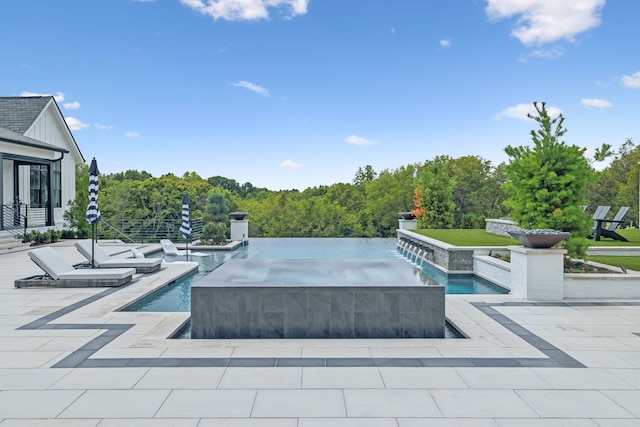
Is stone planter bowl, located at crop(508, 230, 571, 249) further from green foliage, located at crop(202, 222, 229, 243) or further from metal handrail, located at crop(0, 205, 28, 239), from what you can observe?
metal handrail, located at crop(0, 205, 28, 239)

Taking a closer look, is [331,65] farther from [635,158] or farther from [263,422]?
[635,158]

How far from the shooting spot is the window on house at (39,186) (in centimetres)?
2125

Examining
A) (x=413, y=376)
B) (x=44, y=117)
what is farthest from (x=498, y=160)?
(x=413, y=376)

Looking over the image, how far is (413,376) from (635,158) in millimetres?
37779

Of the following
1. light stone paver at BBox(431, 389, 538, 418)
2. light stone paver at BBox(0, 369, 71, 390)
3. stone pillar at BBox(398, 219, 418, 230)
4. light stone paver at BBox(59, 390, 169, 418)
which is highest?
stone pillar at BBox(398, 219, 418, 230)

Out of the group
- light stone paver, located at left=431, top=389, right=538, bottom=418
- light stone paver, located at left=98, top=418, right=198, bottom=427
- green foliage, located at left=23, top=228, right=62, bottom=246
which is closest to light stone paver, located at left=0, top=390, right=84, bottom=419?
light stone paver, located at left=98, top=418, right=198, bottom=427

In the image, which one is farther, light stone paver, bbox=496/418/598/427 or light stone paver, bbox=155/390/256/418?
light stone paver, bbox=155/390/256/418

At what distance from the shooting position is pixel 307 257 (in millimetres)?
15984

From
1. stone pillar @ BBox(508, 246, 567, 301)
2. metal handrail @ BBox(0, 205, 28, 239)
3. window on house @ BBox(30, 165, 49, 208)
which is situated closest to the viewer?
stone pillar @ BBox(508, 246, 567, 301)

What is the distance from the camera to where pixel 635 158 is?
109 ft

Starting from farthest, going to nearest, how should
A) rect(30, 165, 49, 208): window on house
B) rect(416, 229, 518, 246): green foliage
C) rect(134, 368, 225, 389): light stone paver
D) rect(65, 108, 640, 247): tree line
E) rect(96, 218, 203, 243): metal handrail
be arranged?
rect(96, 218, 203, 243): metal handrail, rect(30, 165, 49, 208): window on house, rect(416, 229, 518, 246): green foliage, rect(65, 108, 640, 247): tree line, rect(134, 368, 225, 389): light stone paver

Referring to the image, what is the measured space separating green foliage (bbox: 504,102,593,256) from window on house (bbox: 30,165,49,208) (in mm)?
21578

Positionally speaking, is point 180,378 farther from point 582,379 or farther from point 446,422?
point 582,379

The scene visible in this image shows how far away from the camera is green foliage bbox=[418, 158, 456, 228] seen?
21484 mm
